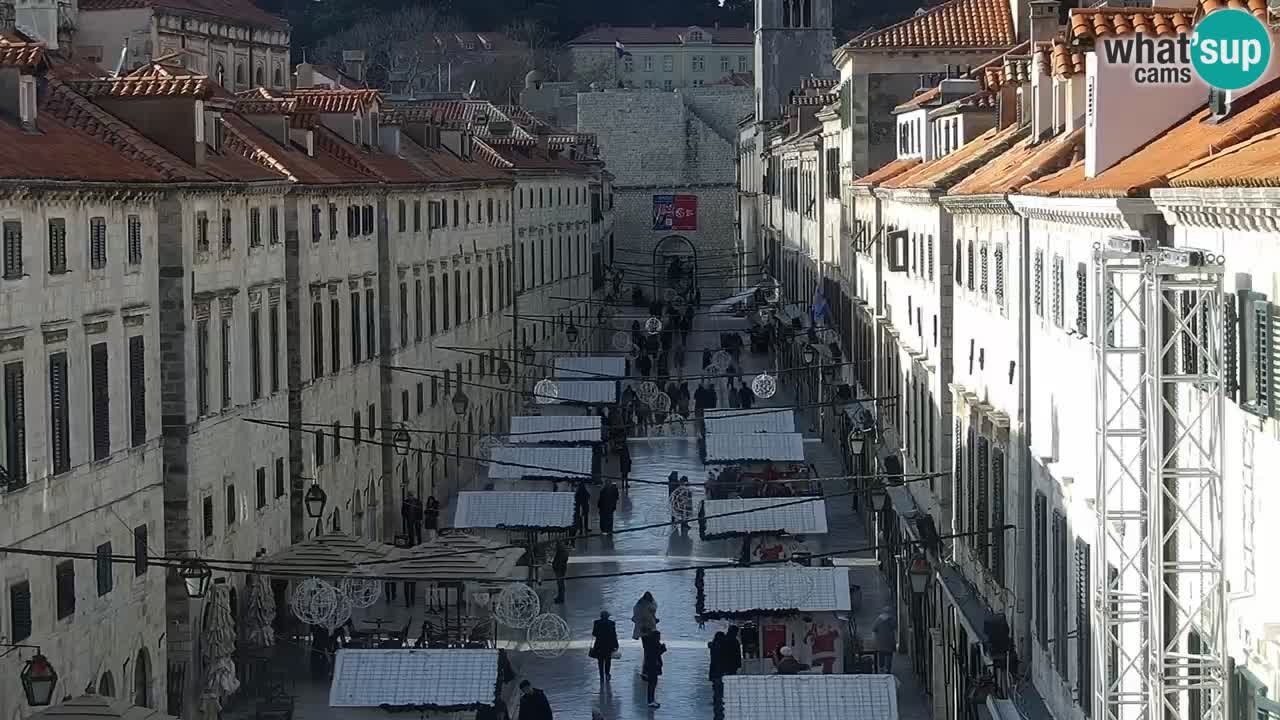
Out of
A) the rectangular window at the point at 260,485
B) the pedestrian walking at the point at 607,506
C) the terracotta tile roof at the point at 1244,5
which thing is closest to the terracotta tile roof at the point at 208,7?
the pedestrian walking at the point at 607,506

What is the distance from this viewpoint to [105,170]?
1222 inches

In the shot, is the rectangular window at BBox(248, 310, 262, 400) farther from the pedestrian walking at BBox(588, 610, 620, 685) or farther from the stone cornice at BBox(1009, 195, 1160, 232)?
the stone cornice at BBox(1009, 195, 1160, 232)

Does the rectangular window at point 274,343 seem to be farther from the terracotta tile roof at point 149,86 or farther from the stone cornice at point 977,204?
the stone cornice at point 977,204

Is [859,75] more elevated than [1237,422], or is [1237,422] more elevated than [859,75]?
[859,75]

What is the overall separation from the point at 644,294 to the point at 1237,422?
109 m

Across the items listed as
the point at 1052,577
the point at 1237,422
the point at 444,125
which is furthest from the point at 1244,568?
the point at 444,125

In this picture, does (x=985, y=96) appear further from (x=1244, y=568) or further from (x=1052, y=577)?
(x=1244, y=568)

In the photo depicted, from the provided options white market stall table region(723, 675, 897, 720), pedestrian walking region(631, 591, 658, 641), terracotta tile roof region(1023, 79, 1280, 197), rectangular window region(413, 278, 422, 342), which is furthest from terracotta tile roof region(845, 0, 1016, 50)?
terracotta tile roof region(1023, 79, 1280, 197)

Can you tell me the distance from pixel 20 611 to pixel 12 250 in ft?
14.1

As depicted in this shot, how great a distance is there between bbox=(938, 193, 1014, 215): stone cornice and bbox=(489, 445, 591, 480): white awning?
17.4 m

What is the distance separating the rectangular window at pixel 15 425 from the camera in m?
26.9

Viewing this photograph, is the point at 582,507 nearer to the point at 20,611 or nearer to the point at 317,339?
the point at 317,339

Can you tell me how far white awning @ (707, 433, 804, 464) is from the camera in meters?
50.3

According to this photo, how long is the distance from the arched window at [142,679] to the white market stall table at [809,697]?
31.3 ft
